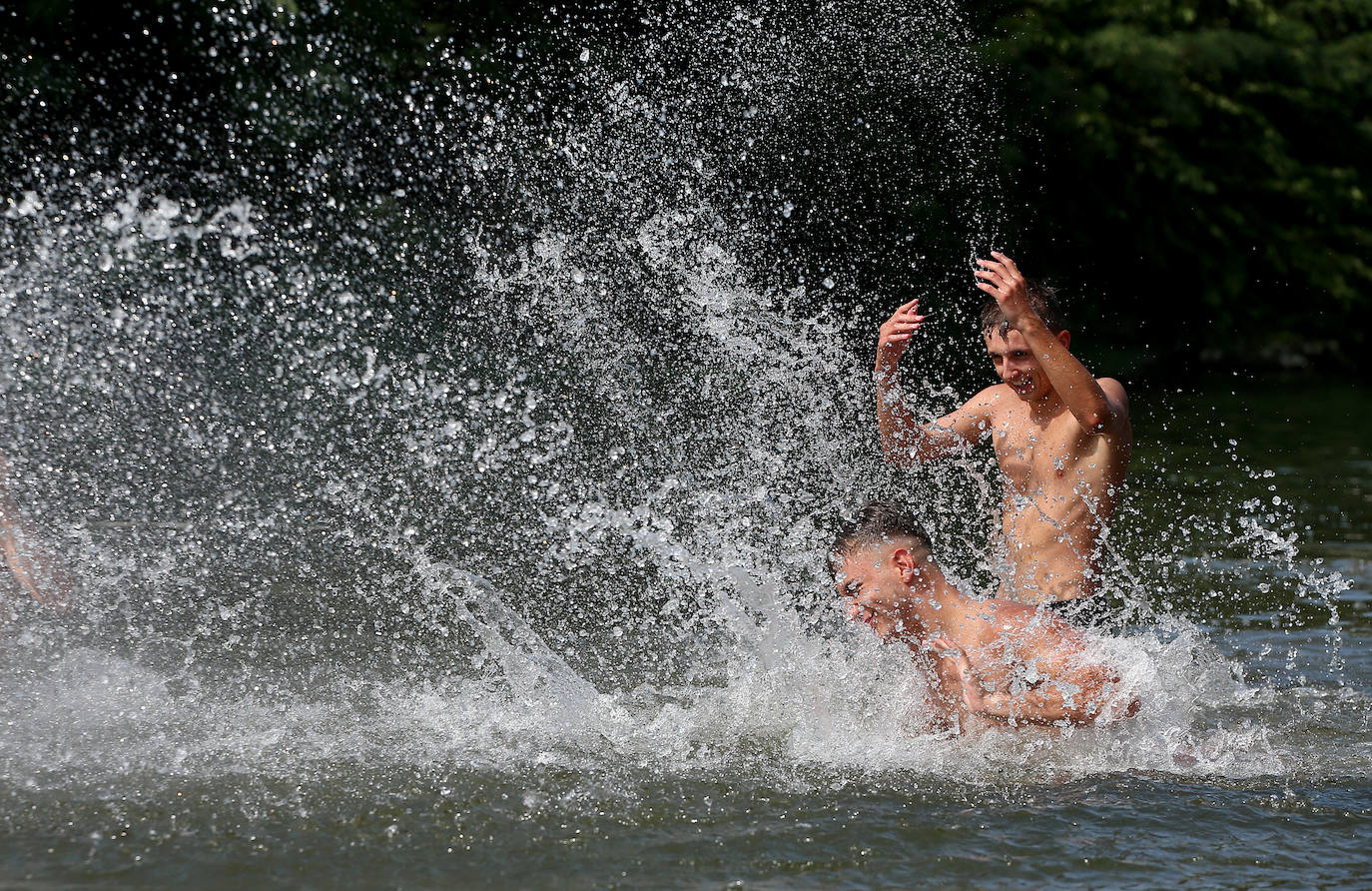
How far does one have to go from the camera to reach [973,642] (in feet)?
16.0

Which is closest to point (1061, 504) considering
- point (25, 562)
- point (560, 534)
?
point (25, 562)

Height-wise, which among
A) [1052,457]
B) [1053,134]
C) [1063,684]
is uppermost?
[1053,134]

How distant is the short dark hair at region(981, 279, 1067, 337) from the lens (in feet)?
16.8

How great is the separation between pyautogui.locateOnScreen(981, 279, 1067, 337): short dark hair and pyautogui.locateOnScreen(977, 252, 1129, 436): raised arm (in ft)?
0.74

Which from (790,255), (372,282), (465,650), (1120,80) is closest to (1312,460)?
(790,255)

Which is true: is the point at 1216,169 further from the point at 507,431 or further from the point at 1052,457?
the point at 1052,457

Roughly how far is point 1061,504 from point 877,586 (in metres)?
0.69

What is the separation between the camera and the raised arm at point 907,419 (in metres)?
5.41

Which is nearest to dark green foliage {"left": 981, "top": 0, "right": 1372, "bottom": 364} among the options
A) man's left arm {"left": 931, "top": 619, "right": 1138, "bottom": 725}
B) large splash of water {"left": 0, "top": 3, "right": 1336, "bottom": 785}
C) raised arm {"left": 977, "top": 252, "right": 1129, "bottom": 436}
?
large splash of water {"left": 0, "top": 3, "right": 1336, "bottom": 785}

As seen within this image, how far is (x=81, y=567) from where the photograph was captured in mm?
6555

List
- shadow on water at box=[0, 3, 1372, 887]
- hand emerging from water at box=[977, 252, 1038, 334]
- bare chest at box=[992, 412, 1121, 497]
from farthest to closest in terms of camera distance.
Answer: bare chest at box=[992, 412, 1121, 497], hand emerging from water at box=[977, 252, 1038, 334], shadow on water at box=[0, 3, 1372, 887]

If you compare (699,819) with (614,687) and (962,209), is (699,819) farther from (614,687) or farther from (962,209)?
(962,209)

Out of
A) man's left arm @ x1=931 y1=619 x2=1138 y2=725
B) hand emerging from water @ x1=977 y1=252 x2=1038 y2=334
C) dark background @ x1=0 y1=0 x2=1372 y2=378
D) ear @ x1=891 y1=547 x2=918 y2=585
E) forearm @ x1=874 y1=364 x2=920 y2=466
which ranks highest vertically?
dark background @ x1=0 y1=0 x2=1372 y2=378

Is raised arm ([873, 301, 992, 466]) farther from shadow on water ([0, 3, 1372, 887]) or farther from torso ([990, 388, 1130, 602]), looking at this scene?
torso ([990, 388, 1130, 602])
